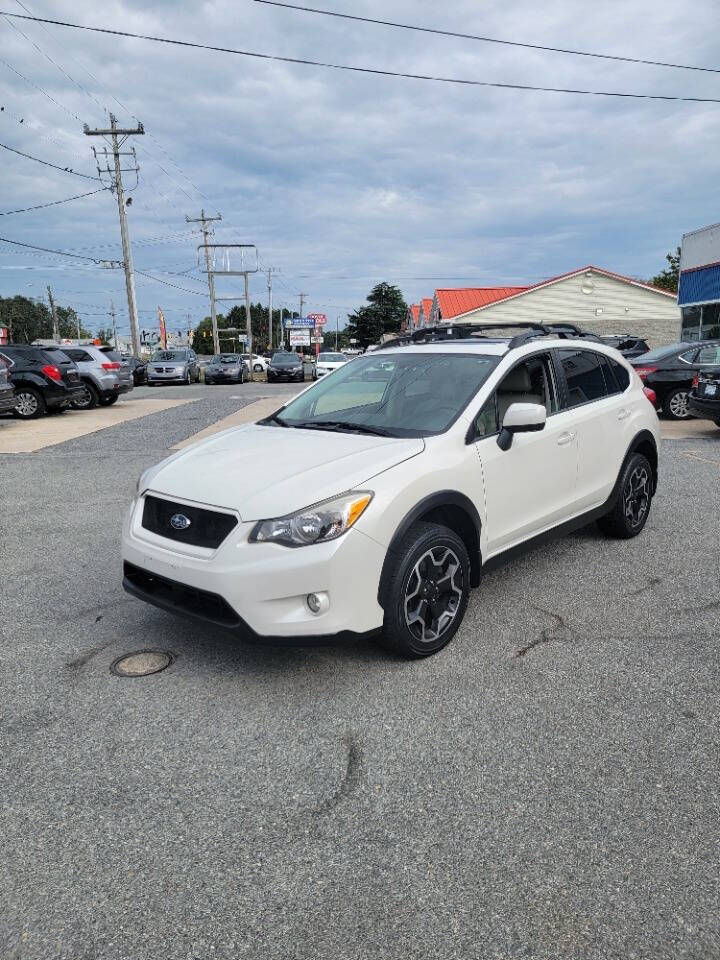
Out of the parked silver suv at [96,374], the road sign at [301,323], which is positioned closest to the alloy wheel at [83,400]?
the parked silver suv at [96,374]

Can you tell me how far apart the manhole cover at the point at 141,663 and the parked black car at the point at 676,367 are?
12.0 metres

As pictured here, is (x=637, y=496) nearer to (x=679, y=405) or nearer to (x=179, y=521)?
(x=179, y=521)

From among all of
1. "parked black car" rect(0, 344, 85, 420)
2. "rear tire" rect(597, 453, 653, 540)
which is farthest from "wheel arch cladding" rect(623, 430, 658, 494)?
"parked black car" rect(0, 344, 85, 420)

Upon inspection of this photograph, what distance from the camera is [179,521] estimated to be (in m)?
3.51

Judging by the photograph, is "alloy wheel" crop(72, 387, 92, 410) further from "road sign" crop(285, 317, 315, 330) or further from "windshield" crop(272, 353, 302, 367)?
"road sign" crop(285, 317, 315, 330)

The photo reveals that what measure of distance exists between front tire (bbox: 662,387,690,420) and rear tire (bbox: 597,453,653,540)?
8928 mm

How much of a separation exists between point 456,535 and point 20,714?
2.27 meters

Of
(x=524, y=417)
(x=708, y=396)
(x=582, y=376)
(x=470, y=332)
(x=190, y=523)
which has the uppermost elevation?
(x=470, y=332)

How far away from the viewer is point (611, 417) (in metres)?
5.25

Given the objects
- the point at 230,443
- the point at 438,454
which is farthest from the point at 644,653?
the point at 230,443

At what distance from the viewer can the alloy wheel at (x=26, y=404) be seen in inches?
614

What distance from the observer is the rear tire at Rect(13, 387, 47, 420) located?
1555 centimetres

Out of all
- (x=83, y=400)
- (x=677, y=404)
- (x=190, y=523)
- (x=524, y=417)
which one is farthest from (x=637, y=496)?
(x=83, y=400)

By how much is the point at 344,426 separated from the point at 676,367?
1131 centimetres
